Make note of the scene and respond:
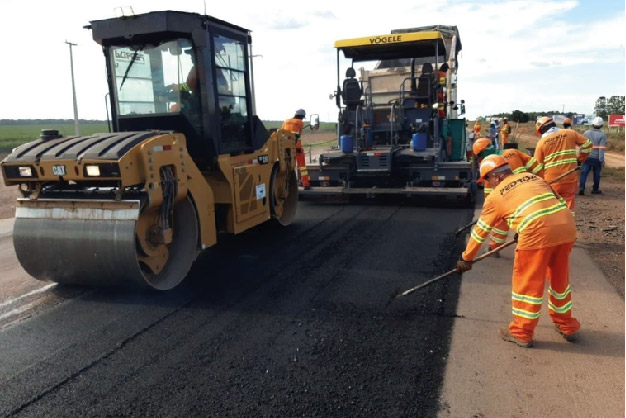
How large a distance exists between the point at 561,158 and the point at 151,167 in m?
4.86

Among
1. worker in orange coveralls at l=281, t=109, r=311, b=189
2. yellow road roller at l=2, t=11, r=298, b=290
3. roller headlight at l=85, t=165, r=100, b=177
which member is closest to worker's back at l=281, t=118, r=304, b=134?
worker in orange coveralls at l=281, t=109, r=311, b=189

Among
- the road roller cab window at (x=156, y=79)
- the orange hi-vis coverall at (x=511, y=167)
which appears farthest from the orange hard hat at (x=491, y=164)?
the road roller cab window at (x=156, y=79)

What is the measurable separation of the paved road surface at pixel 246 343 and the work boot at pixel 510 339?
0.40m

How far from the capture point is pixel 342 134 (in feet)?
34.2

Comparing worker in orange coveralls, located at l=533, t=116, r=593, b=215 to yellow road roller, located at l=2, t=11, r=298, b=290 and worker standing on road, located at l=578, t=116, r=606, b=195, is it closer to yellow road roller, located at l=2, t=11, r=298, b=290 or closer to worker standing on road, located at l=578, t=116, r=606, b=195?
yellow road roller, located at l=2, t=11, r=298, b=290

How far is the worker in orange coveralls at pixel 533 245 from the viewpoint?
3.51m

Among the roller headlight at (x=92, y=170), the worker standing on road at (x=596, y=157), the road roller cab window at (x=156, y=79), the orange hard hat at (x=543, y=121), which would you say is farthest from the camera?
the worker standing on road at (x=596, y=157)

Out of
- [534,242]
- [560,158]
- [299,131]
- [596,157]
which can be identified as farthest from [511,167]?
[596,157]

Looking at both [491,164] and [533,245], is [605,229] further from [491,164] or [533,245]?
[533,245]

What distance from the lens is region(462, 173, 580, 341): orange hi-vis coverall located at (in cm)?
351

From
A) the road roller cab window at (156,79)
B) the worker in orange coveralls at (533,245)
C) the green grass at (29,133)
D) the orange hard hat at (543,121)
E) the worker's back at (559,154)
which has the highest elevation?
the green grass at (29,133)

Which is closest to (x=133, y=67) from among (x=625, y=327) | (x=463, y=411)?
(x=463, y=411)

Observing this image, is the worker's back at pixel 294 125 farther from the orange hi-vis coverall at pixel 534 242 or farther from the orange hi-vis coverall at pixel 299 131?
the orange hi-vis coverall at pixel 534 242

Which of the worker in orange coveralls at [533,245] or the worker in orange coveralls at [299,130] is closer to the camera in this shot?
the worker in orange coveralls at [533,245]
